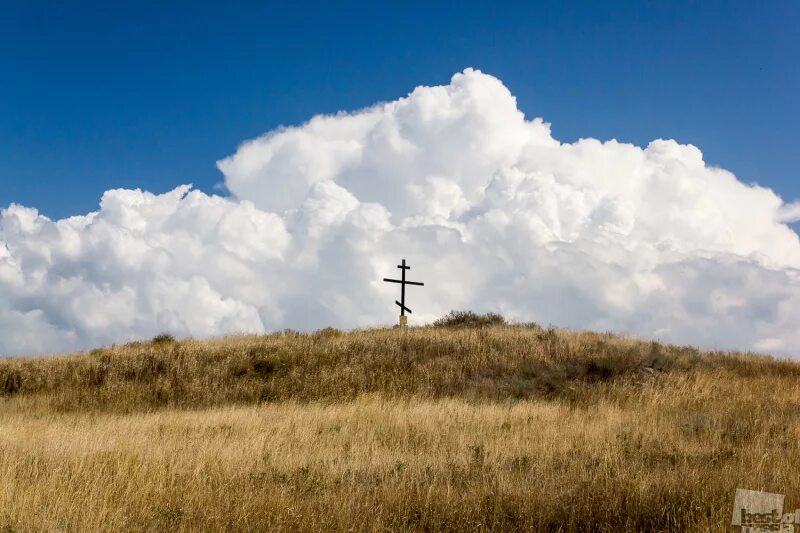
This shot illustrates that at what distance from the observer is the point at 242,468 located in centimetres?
966

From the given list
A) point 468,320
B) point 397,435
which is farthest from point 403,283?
point 397,435

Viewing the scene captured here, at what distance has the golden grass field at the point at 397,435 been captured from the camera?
Answer: 7.08 meters

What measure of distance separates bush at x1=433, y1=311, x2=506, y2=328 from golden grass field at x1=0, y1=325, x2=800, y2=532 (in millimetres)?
5237

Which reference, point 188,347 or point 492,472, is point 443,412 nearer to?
point 492,472

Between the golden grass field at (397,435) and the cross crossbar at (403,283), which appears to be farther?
the cross crossbar at (403,283)

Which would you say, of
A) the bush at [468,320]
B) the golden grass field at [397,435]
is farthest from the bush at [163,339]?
the bush at [468,320]

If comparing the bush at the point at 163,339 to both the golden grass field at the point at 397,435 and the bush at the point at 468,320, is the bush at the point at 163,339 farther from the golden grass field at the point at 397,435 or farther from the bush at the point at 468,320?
the bush at the point at 468,320

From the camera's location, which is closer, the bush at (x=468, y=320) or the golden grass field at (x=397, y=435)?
the golden grass field at (x=397, y=435)

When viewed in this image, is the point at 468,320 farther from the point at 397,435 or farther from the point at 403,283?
the point at 397,435

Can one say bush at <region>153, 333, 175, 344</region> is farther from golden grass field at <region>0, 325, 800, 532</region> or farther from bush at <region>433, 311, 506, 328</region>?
bush at <region>433, 311, 506, 328</region>

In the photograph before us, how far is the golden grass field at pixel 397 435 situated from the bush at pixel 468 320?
5237 millimetres

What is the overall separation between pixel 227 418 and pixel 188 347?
11.5 m

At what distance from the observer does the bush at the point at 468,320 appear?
34.6 m

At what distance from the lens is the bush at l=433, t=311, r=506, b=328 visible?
34.6m
